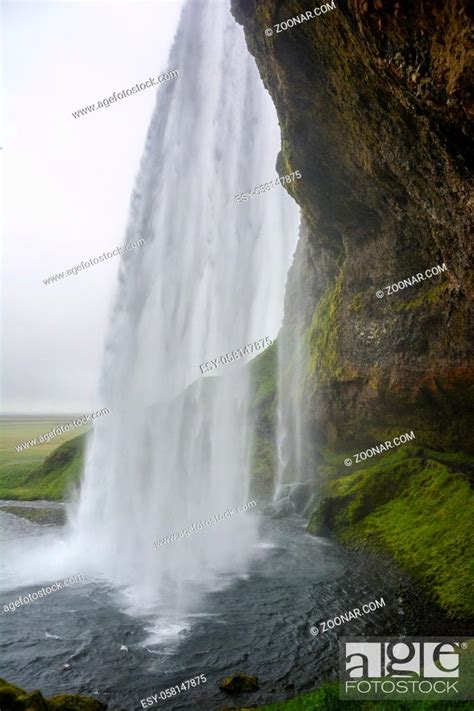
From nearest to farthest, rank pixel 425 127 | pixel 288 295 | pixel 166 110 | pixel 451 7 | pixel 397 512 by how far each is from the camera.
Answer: pixel 451 7 < pixel 425 127 < pixel 397 512 < pixel 166 110 < pixel 288 295

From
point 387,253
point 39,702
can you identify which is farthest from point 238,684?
point 387,253

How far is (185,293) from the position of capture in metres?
27.7

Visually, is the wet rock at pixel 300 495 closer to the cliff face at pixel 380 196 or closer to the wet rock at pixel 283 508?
the wet rock at pixel 283 508

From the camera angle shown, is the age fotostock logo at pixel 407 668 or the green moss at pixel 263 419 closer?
the age fotostock logo at pixel 407 668

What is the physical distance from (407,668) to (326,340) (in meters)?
23.2

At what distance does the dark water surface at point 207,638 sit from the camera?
11.2 metres

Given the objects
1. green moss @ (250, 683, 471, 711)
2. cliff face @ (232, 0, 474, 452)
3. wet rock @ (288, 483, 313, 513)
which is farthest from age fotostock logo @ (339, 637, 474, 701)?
wet rock @ (288, 483, 313, 513)

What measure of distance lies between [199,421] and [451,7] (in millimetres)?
22416

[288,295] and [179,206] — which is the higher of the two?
[288,295]

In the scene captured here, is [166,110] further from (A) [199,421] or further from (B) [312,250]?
(A) [199,421]

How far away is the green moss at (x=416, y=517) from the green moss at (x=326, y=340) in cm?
688

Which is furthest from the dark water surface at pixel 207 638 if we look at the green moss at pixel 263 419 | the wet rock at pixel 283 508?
the green moss at pixel 263 419

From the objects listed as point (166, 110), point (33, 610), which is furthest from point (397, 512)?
point (166, 110)

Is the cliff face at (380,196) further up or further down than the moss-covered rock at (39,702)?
further up
